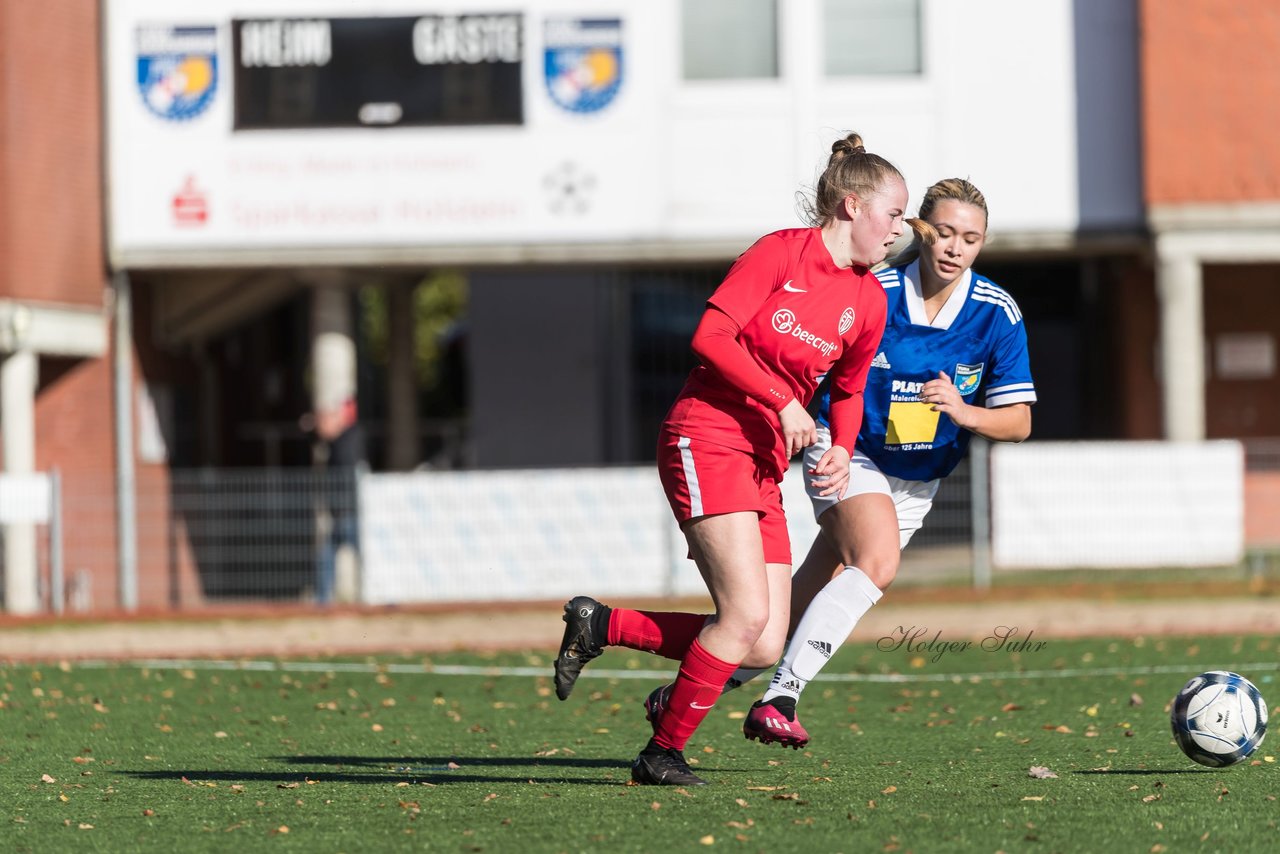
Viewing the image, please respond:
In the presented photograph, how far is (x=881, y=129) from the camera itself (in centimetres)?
1939

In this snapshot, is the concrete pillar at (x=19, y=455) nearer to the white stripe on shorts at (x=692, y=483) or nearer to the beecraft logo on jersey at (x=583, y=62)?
the beecraft logo on jersey at (x=583, y=62)

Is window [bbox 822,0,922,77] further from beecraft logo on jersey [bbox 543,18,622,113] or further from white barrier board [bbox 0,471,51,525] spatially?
white barrier board [bbox 0,471,51,525]

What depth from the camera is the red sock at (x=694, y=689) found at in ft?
18.9

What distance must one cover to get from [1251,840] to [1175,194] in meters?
14.9

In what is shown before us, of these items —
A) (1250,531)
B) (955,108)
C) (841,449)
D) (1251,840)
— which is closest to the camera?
(1251,840)

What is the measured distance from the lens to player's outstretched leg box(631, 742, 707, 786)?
234 inches

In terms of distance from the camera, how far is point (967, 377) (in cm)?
645

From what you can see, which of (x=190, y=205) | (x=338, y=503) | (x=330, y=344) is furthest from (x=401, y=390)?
(x=338, y=503)

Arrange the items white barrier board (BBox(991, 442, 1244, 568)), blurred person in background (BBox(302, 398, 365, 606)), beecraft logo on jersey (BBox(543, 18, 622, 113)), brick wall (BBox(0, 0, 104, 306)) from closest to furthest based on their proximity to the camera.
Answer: blurred person in background (BBox(302, 398, 365, 606))
white barrier board (BBox(991, 442, 1244, 568))
brick wall (BBox(0, 0, 104, 306))
beecraft logo on jersey (BBox(543, 18, 622, 113))

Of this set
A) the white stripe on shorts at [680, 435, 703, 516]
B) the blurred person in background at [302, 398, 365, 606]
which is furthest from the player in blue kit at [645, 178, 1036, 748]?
the blurred person in background at [302, 398, 365, 606]

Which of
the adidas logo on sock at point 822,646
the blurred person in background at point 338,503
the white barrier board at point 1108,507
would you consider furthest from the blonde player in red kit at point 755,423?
the white barrier board at point 1108,507

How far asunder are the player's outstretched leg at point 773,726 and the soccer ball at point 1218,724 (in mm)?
1330

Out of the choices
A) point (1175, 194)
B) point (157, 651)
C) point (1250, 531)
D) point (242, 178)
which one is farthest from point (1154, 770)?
point (242, 178)

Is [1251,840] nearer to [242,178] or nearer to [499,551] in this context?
[499,551]
